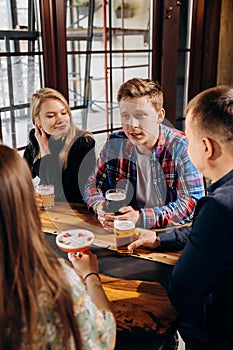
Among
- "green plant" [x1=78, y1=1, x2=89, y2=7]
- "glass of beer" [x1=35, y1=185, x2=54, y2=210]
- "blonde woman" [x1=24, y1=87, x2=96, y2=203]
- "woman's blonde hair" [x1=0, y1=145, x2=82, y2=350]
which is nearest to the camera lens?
"woman's blonde hair" [x1=0, y1=145, x2=82, y2=350]

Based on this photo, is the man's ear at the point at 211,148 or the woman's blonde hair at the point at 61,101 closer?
the man's ear at the point at 211,148

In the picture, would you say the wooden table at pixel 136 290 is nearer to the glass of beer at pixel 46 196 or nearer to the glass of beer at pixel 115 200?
the glass of beer at pixel 115 200

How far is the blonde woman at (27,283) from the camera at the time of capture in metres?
0.73

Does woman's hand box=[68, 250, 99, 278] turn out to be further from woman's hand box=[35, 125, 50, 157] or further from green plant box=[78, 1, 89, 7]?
green plant box=[78, 1, 89, 7]

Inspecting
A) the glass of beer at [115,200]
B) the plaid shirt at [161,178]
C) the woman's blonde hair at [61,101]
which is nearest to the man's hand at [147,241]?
the plaid shirt at [161,178]

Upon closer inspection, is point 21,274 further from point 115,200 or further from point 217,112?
point 115,200

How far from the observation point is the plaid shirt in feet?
5.26

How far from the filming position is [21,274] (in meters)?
0.74

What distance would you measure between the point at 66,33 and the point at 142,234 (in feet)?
5.54

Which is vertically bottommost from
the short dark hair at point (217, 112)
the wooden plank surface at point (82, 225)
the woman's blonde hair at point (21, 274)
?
the wooden plank surface at point (82, 225)

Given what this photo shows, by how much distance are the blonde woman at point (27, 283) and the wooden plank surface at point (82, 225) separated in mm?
594

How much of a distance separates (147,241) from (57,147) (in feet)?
3.58

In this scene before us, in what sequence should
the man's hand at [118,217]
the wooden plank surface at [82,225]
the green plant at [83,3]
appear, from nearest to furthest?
the wooden plank surface at [82,225] → the man's hand at [118,217] → the green plant at [83,3]

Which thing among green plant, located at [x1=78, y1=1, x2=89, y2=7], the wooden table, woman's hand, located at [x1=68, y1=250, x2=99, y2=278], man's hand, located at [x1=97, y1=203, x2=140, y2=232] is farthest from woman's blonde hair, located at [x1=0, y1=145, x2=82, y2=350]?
green plant, located at [x1=78, y1=1, x2=89, y2=7]
